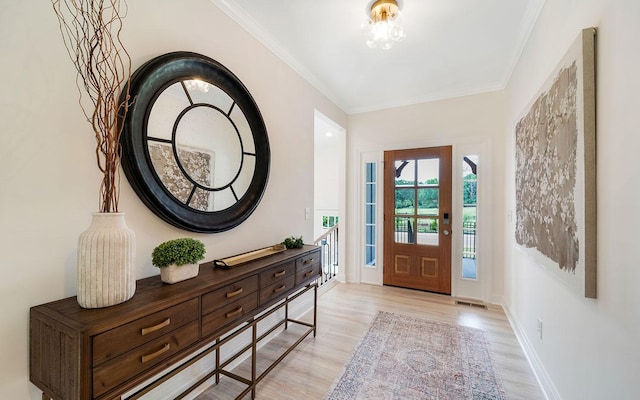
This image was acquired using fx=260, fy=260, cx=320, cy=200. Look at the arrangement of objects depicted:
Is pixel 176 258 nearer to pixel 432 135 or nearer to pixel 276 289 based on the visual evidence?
pixel 276 289

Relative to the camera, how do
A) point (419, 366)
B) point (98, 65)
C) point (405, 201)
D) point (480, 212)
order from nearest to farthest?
point (98, 65) < point (419, 366) < point (480, 212) < point (405, 201)

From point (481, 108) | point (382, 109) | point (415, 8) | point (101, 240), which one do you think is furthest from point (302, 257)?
point (481, 108)

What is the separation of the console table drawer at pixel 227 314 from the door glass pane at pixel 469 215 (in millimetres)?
2988

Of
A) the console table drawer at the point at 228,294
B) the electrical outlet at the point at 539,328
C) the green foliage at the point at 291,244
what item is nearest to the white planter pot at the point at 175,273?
the console table drawer at the point at 228,294

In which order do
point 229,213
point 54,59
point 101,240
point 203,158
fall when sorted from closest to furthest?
point 101,240, point 54,59, point 203,158, point 229,213

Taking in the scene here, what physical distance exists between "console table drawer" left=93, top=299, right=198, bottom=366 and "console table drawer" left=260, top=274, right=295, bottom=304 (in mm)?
539

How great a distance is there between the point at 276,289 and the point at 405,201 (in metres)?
2.56

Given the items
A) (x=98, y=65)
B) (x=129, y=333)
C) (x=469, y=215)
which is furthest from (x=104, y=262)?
(x=469, y=215)

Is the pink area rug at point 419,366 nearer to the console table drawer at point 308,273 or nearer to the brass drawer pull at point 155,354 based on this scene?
the console table drawer at point 308,273

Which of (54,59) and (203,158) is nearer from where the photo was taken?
(54,59)

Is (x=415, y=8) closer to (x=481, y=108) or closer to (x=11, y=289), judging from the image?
(x=481, y=108)

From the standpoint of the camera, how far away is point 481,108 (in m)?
3.42

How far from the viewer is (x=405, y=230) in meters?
3.82

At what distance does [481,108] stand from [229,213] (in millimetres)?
3427
